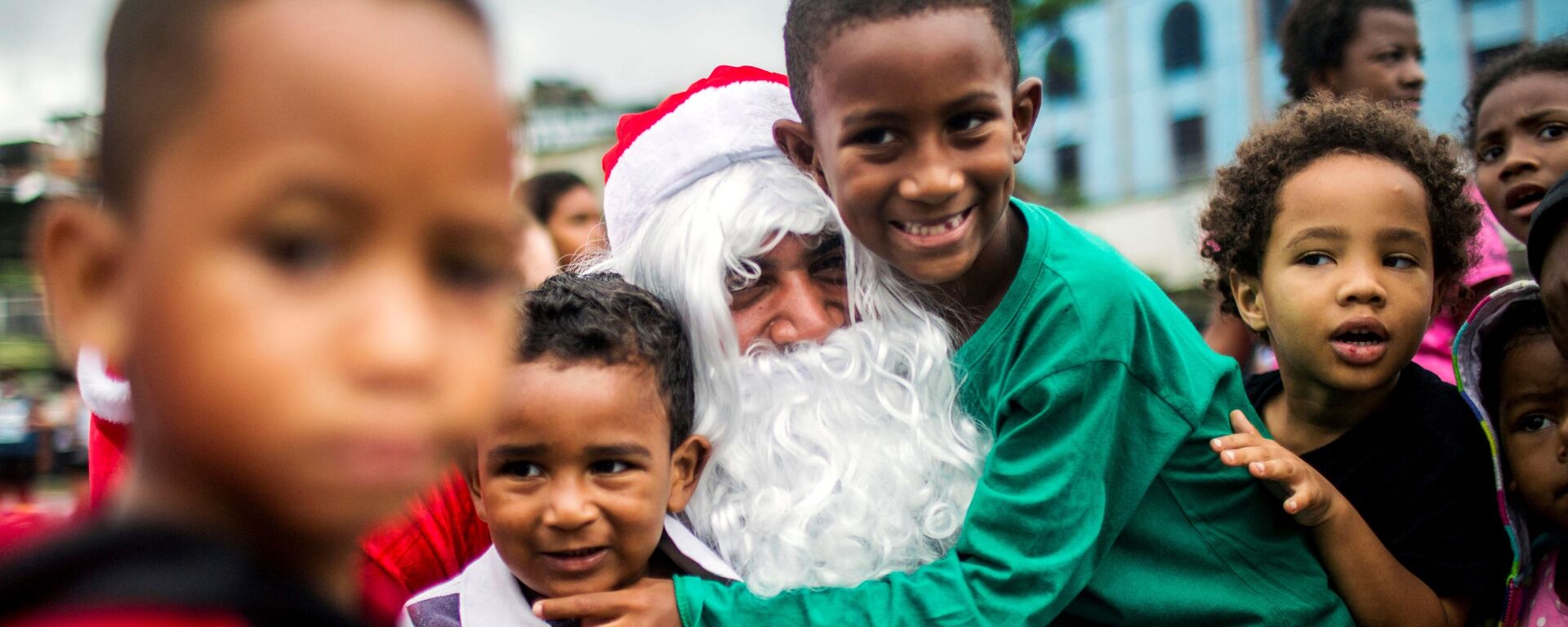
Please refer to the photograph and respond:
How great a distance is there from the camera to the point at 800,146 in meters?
2.53

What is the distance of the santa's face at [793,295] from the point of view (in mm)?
2432

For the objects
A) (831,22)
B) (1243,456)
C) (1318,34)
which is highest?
(1318,34)

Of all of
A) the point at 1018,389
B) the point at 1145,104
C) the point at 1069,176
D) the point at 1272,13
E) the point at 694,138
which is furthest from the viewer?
the point at 1069,176

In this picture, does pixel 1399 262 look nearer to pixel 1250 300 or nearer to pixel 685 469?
pixel 1250 300

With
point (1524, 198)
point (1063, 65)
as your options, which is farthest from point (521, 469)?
point (1063, 65)

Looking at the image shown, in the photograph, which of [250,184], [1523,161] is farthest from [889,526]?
[1523,161]

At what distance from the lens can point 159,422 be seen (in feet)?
2.69

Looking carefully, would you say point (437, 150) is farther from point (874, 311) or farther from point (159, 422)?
point (874, 311)

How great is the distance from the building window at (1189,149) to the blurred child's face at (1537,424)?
22.0m

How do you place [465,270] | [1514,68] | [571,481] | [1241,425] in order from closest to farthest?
[465,270] → [571,481] → [1241,425] → [1514,68]

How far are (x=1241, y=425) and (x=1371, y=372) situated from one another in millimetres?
306

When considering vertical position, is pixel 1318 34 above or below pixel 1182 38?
below

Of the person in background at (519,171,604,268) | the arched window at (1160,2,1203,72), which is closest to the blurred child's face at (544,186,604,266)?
the person in background at (519,171,604,268)

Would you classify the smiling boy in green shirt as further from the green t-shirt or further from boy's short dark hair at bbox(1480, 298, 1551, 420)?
boy's short dark hair at bbox(1480, 298, 1551, 420)
